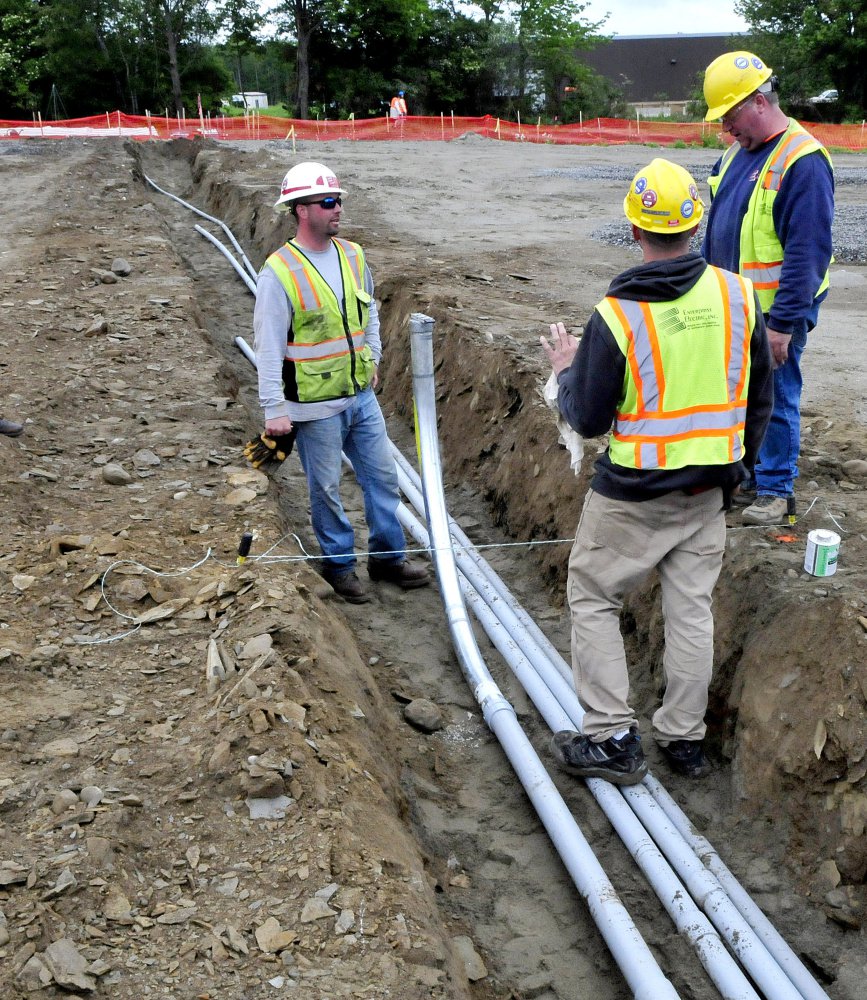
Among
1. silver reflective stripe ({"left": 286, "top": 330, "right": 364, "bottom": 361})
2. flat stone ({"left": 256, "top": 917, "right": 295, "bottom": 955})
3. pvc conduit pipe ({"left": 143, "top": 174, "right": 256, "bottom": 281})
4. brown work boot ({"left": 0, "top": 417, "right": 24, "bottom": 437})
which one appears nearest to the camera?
flat stone ({"left": 256, "top": 917, "right": 295, "bottom": 955})

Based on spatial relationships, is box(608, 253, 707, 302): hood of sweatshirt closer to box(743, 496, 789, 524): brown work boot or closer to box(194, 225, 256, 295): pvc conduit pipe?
box(743, 496, 789, 524): brown work boot

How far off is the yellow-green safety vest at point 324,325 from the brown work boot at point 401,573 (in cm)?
122

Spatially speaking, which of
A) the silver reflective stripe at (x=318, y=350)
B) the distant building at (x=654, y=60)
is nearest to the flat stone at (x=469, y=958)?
the silver reflective stripe at (x=318, y=350)

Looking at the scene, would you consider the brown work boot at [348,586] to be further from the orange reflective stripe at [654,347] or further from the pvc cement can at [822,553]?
the orange reflective stripe at [654,347]

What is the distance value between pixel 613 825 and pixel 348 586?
230 cm

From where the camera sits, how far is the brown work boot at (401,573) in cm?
602

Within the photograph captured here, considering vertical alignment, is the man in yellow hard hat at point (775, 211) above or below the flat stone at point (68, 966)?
above

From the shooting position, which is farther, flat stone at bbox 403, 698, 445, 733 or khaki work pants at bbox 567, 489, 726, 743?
flat stone at bbox 403, 698, 445, 733

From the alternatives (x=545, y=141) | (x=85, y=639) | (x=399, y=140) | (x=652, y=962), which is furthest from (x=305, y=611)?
(x=545, y=141)

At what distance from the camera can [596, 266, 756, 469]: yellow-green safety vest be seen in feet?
11.0

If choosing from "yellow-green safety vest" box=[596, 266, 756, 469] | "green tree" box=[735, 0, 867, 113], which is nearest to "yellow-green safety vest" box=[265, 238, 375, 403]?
"yellow-green safety vest" box=[596, 266, 756, 469]

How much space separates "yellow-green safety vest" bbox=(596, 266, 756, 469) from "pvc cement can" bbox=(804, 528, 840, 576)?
765mm

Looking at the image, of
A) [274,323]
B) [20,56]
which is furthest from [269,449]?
[20,56]

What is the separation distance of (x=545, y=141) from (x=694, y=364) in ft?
102
